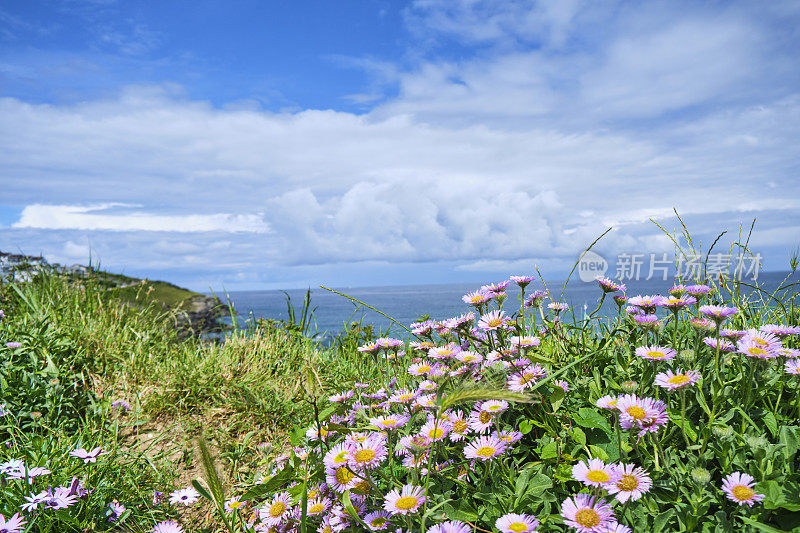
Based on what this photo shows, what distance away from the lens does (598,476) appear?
1510 mm

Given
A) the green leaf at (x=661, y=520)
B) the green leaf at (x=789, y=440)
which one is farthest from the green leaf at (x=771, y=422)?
the green leaf at (x=661, y=520)

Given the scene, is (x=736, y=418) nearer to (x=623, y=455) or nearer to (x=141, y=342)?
(x=623, y=455)

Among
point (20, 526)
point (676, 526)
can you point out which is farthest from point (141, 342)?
point (676, 526)

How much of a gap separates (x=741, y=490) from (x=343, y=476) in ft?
4.06

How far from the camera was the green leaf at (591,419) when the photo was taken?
187 cm

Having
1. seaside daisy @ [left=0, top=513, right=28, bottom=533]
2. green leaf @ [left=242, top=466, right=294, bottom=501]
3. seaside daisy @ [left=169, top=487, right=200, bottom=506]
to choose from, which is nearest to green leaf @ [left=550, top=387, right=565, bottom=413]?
green leaf @ [left=242, top=466, right=294, bottom=501]

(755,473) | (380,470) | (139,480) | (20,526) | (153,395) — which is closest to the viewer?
(755,473)

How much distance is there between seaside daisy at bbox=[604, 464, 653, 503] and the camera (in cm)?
148

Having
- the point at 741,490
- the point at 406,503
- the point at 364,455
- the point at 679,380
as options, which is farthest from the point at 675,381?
the point at 364,455

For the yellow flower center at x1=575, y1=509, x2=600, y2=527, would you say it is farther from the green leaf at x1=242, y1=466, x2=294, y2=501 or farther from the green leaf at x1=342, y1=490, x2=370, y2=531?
the green leaf at x1=242, y1=466, x2=294, y2=501

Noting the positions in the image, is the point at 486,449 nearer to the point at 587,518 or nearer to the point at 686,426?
the point at 587,518

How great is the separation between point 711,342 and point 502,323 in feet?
2.58

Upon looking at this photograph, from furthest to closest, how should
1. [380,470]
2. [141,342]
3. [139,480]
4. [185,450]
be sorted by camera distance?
1. [141,342]
2. [185,450]
3. [139,480]
4. [380,470]

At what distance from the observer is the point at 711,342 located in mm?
1946
